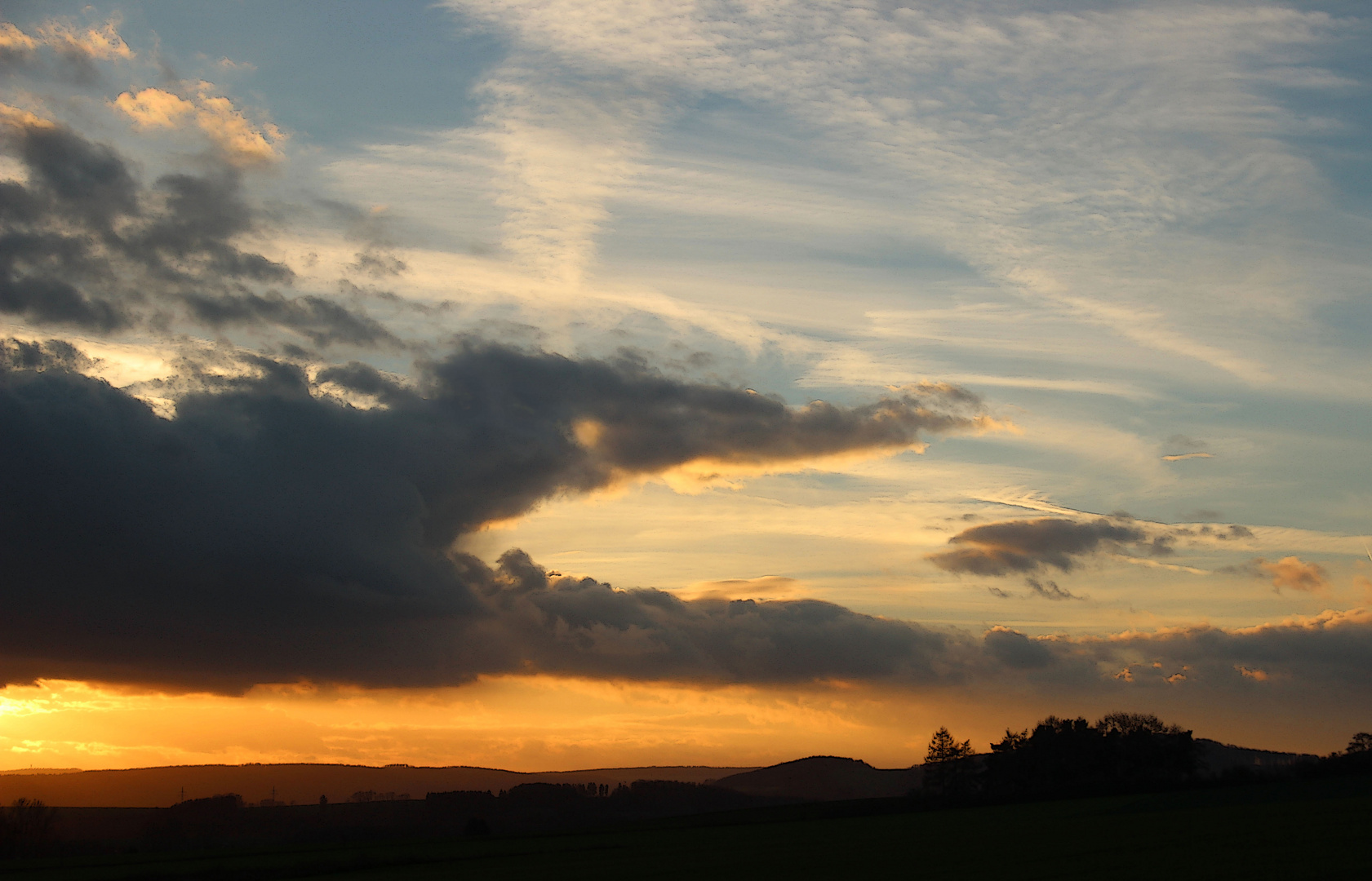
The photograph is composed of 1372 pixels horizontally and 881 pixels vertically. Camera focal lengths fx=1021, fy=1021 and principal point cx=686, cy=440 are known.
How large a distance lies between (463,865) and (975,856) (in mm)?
54073

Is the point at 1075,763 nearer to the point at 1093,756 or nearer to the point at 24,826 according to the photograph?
the point at 1093,756

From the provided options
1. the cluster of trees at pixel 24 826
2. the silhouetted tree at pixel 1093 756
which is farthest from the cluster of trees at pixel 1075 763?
the cluster of trees at pixel 24 826

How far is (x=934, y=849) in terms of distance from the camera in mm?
77688

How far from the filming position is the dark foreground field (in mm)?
56375

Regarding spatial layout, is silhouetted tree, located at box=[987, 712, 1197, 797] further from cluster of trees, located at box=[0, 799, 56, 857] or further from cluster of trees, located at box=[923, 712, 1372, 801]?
cluster of trees, located at box=[0, 799, 56, 857]

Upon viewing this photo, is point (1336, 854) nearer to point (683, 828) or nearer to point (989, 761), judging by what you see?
point (683, 828)

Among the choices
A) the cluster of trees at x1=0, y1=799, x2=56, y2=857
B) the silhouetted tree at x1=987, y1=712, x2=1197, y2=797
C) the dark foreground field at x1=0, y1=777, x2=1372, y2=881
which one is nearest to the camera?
the dark foreground field at x1=0, y1=777, x2=1372, y2=881

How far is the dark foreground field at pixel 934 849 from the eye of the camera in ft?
185

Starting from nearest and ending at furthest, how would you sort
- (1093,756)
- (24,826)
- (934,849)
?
1. (934,849)
2. (24,826)
3. (1093,756)

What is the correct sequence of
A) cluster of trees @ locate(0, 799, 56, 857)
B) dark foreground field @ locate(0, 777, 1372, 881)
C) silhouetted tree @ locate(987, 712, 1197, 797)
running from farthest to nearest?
silhouetted tree @ locate(987, 712, 1197, 797), cluster of trees @ locate(0, 799, 56, 857), dark foreground field @ locate(0, 777, 1372, 881)

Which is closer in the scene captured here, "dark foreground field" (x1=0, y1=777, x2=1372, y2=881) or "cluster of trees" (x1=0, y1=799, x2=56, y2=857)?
"dark foreground field" (x1=0, y1=777, x2=1372, y2=881)

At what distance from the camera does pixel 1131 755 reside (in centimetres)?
17500

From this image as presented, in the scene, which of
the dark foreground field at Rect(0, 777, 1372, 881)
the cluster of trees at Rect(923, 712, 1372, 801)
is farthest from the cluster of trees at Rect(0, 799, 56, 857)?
the cluster of trees at Rect(923, 712, 1372, 801)

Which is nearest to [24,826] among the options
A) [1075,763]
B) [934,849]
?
[934,849]
